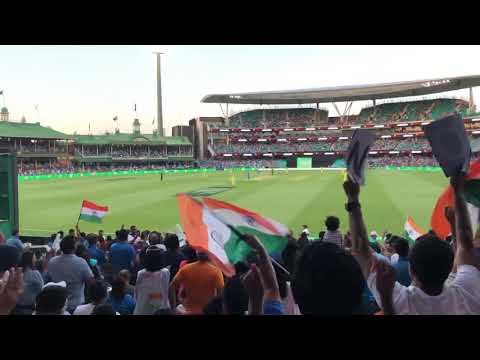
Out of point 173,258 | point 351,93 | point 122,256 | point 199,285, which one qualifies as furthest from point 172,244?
point 351,93

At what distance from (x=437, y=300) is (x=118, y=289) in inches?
133

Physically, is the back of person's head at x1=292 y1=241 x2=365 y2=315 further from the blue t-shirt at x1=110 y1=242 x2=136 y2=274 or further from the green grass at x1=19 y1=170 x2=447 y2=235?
the green grass at x1=19 y1=170 x2=447 y2=235

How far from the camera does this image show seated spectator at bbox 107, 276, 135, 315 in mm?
4494

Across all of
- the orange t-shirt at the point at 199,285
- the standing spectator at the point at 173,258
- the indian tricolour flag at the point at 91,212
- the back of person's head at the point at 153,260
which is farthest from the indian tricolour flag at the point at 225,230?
the indian tricolour flag at the point at 91,212

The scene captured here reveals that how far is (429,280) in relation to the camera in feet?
7.85

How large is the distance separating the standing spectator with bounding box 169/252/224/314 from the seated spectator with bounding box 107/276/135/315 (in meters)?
0.59

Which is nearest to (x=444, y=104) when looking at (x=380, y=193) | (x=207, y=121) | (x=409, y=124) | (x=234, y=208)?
(x=409, y=124)

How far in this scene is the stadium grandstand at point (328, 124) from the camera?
84000mm

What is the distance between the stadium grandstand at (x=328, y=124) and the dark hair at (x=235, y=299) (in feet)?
258

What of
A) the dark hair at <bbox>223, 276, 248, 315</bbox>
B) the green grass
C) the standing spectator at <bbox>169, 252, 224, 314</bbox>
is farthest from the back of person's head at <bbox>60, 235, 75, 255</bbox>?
the green grass

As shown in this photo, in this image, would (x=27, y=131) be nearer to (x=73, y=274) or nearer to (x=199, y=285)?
(x=73, y=274)

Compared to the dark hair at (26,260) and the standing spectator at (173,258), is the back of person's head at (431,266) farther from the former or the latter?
the dark hair at (26,260)
